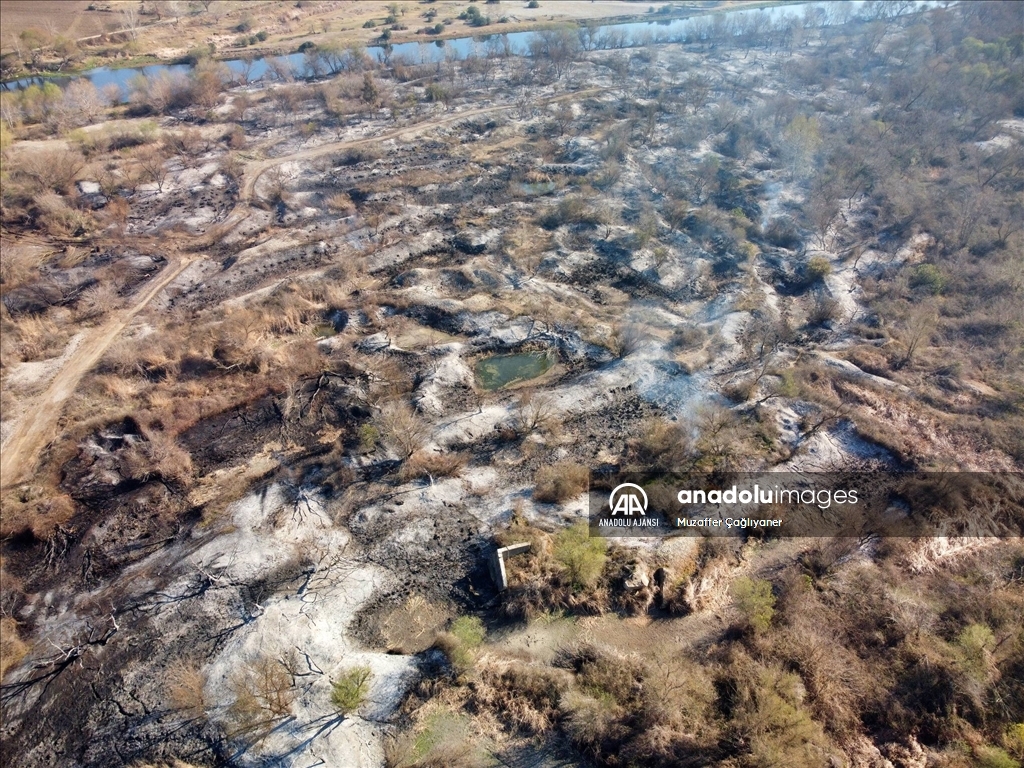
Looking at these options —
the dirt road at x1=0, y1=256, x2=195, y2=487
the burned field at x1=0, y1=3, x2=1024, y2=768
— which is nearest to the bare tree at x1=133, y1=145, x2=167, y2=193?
the burned field at x1=0, y1=3, x2=1024, y2=768

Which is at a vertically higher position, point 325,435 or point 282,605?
point 325,435

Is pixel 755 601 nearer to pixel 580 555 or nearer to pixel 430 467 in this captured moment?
pixel 580 555

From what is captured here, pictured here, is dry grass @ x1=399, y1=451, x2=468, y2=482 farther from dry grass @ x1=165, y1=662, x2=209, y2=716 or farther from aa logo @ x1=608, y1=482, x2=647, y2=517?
dry grass @ x1=165, y1=662, x2=209, y2=716

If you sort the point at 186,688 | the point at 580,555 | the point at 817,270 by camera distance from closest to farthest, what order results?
the point at 186,688, the point at 580,555, the point at 817,270

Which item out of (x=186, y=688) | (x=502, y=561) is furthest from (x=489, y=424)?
(x=186, y=688)

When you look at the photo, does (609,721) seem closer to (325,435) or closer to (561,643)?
(561,643)

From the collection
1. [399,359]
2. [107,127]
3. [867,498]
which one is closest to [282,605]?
[399,359]

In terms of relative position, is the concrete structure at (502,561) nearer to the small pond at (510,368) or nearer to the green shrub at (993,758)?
the small pond at (510,368)
